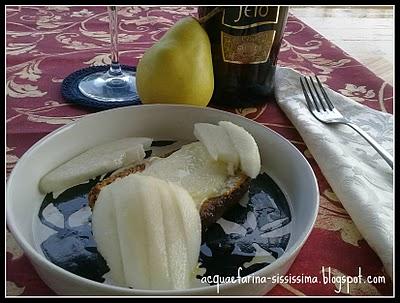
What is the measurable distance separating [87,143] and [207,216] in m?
0.17

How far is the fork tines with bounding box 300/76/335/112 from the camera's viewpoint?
61 centimetres

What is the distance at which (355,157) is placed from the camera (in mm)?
519

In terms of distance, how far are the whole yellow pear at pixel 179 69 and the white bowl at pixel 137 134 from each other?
20mm

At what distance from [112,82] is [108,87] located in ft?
0.04

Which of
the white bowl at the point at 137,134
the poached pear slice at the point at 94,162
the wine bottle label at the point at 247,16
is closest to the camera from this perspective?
the white bowl at the point at 137,134

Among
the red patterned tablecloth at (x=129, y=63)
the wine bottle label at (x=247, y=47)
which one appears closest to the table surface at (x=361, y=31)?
the red patterned tablecloth at (x=129, y=63)

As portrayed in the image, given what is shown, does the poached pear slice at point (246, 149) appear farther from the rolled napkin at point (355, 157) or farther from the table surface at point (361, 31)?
the table surface at point (361, 31)

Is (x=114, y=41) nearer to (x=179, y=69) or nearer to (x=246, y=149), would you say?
(x=179, y=69)

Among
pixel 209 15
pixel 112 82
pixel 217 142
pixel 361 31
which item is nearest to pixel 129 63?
pixel 112 82

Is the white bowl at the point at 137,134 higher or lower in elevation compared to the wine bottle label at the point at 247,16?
lower

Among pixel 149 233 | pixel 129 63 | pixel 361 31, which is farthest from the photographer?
pixel 361 31

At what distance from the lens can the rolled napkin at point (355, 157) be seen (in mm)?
423

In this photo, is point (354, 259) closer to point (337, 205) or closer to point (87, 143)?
point (337, 205)
